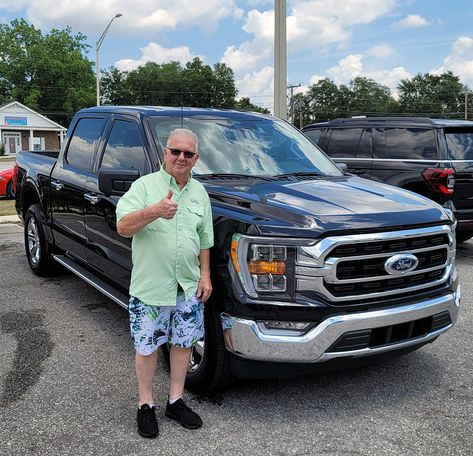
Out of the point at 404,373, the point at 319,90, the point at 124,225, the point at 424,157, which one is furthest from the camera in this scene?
the point at 319,90

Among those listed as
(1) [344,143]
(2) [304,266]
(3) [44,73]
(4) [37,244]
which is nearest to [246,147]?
(2) [304,266]

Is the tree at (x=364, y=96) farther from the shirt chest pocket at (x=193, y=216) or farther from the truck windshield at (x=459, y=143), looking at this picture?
the shirt chest pocket at (x=193, y=216)

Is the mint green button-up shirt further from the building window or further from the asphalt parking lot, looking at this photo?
the building window

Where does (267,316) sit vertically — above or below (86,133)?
below

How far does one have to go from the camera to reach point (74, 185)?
5.10 metres

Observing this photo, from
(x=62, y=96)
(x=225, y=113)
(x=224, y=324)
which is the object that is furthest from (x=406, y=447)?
(x=62, y=96)

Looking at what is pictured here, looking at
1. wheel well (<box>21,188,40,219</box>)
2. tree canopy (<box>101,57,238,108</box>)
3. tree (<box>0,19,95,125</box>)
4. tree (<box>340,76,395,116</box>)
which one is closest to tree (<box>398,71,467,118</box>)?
tree (<box>340,76,395,116</box>)

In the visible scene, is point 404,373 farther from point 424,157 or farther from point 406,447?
point 424,157

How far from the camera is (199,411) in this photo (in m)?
3.35

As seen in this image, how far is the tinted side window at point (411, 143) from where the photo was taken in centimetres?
765

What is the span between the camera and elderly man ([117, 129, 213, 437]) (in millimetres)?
2922

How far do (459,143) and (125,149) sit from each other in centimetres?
515

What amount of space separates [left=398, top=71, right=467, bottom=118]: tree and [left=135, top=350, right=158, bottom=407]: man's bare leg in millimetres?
105290

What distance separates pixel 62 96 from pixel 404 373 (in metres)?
82.3
